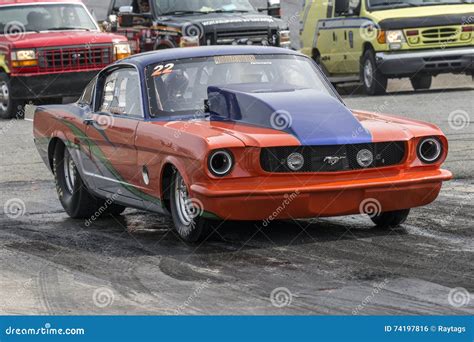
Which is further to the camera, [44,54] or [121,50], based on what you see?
[121,50]

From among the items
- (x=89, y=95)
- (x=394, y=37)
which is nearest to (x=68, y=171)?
(x=89, y=95)

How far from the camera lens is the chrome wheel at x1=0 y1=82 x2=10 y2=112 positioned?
70.4 feet

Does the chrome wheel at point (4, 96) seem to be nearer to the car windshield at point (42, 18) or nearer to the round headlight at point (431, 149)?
the car windshield at point (42, 18)

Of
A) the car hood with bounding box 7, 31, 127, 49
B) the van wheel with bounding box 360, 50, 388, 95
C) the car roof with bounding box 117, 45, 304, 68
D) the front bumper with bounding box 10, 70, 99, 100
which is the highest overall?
the car roof with bounding box 117, 45, 304, 68

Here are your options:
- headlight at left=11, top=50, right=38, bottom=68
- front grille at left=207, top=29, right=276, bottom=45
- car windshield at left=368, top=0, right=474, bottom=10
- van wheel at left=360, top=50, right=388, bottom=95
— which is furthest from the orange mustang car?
car windshield at left=368, top=0, right=474, bottom=10

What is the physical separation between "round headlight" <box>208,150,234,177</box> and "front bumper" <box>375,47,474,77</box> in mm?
13565

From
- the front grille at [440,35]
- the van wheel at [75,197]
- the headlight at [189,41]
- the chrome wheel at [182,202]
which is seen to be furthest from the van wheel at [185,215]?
the front grille at [440,35]

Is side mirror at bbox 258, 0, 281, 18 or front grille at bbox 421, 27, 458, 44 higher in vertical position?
side mirror at bbox 258, 0, 281, 18

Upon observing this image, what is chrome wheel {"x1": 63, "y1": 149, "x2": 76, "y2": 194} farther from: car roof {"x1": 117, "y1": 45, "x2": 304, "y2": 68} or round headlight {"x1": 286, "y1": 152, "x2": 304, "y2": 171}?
round headlight {"x1": 286, "y1": 152, "x2": 304, "y2": 171}

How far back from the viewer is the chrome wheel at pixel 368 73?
23.1m

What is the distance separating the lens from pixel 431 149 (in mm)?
→ 9695

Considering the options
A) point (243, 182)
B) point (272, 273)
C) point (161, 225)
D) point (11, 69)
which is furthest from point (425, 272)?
point (11, 69)

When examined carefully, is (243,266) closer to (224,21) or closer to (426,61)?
(224,21)

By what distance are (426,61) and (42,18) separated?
20.4 feet
